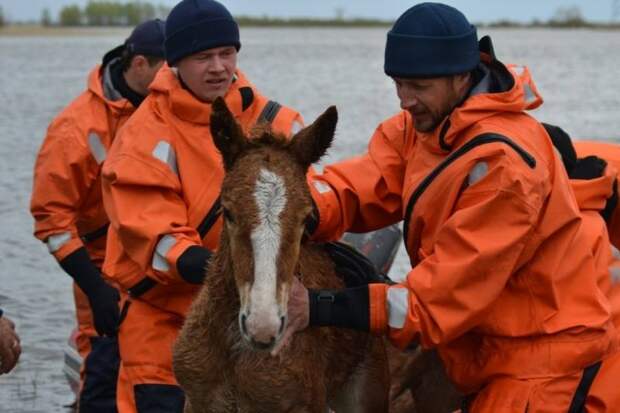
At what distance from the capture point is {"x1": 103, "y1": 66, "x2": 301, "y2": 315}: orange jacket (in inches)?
253

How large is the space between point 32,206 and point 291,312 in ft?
11.7

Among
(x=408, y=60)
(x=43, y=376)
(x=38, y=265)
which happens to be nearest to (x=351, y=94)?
(x=38, y=265)

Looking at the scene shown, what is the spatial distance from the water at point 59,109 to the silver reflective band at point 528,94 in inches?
221

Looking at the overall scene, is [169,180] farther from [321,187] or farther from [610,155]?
[610,155]

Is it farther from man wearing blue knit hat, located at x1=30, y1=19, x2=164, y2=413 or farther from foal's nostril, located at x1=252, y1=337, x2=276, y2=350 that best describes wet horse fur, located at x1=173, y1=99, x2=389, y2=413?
man wearing blue knit hat, located at x1=30, y1=19, x2=164, y2=413

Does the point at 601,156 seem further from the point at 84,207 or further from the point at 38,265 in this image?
the point at 38,265

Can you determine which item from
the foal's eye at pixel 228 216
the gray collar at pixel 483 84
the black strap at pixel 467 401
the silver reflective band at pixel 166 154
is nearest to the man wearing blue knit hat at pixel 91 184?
the silver reflective band at pixel 166 154

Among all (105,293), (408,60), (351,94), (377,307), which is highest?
(408,60)

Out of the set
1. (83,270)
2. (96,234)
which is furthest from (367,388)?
(96,234)

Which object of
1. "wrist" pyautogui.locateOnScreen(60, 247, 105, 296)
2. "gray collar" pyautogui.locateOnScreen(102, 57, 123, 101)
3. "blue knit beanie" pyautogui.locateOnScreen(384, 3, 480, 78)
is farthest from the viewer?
"gray collar" pyautogui.locateOnScreen(102, 57, 123, 101)

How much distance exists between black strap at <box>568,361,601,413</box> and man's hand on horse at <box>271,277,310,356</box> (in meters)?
1.23

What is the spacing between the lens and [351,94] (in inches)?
1533

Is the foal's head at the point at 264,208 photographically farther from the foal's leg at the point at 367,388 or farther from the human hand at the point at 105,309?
the human hand at the point at 105,309

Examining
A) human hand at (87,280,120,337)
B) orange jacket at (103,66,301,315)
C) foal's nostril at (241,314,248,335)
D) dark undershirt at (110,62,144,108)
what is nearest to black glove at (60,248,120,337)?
human hand at (87,280,120,337)
